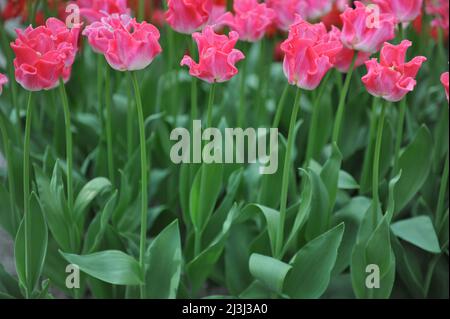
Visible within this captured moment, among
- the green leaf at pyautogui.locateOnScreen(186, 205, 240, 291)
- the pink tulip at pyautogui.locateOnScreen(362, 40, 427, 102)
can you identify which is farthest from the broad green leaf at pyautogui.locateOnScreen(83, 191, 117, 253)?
the pink tulip at pyautogui.locateOnScreen(362, 40, 427, 102)

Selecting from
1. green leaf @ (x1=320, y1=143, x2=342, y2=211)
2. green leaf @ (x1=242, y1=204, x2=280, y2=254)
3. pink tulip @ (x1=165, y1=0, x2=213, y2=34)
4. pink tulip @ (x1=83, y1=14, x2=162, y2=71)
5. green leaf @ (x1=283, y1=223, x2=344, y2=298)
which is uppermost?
pink tulip @ (x1=165, y1=0, x2=213, y2=34)

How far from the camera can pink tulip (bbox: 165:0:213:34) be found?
0.93 m

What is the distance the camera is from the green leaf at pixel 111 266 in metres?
0.89

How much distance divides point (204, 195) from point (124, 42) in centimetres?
27

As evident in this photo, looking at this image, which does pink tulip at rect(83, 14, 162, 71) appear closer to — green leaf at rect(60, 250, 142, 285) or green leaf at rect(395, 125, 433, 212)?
green leaf at rect(60, 250, 142, 285)

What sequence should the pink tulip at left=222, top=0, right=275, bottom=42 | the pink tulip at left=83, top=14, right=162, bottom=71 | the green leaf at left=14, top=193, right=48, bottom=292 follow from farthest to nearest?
the pink tulip at left=222, top=0, right=275, bottom=42
the green leaf at left=14, top=193, right=48, bottom=292
the pink tulip at left=83, top=14, right=162, bottom=71

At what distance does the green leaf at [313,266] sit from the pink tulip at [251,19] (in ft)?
0.96

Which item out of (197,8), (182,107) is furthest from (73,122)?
(197,8)

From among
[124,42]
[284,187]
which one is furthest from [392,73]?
[124,42]

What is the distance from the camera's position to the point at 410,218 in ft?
3.81

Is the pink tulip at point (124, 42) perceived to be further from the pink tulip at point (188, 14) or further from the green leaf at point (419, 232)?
the green leaf at point (419, 232)

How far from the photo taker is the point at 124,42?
81 centimetres

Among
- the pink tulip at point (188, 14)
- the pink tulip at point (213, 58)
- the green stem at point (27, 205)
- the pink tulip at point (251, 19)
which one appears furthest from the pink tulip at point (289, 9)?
the green stem at point (27, 205)

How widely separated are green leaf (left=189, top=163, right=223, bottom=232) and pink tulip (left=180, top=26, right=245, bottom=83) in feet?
0.60
